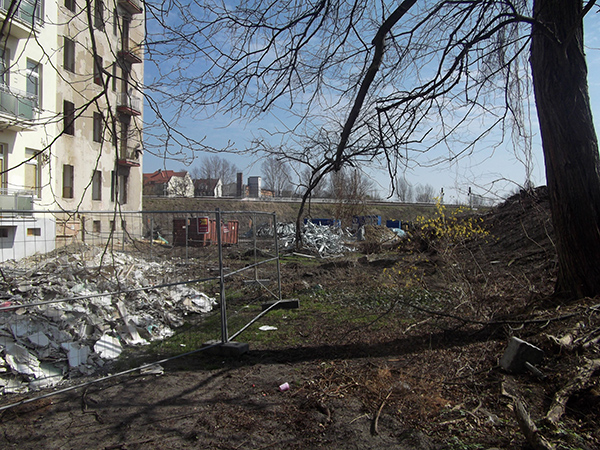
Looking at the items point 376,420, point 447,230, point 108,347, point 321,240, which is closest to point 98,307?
point 108,347

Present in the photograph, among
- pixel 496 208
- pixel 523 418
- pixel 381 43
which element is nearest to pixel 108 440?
pixel 523 418

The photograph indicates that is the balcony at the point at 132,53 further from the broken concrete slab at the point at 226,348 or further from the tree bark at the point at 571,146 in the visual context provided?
the tree bark at the point at 571,146

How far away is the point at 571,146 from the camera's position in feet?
17.4

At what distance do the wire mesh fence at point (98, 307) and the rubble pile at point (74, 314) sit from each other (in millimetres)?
13

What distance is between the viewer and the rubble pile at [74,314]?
461 cm

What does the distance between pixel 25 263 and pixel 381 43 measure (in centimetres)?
726

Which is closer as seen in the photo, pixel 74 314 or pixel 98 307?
pixel 74 314

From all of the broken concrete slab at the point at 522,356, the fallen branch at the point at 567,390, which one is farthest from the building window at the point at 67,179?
the fallen branch at the point at 567,390

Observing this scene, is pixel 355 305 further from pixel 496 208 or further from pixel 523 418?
pixel 496 208

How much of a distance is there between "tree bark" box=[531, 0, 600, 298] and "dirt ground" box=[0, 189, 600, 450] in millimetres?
640

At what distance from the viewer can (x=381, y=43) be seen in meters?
→ 5.14

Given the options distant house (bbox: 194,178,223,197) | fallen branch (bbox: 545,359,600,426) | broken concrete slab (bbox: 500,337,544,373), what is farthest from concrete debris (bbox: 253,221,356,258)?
fallen branch (bbox: 545,359,600,426)

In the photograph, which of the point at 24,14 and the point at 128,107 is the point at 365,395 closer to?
the point at 128,107

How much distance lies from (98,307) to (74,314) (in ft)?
1.68
